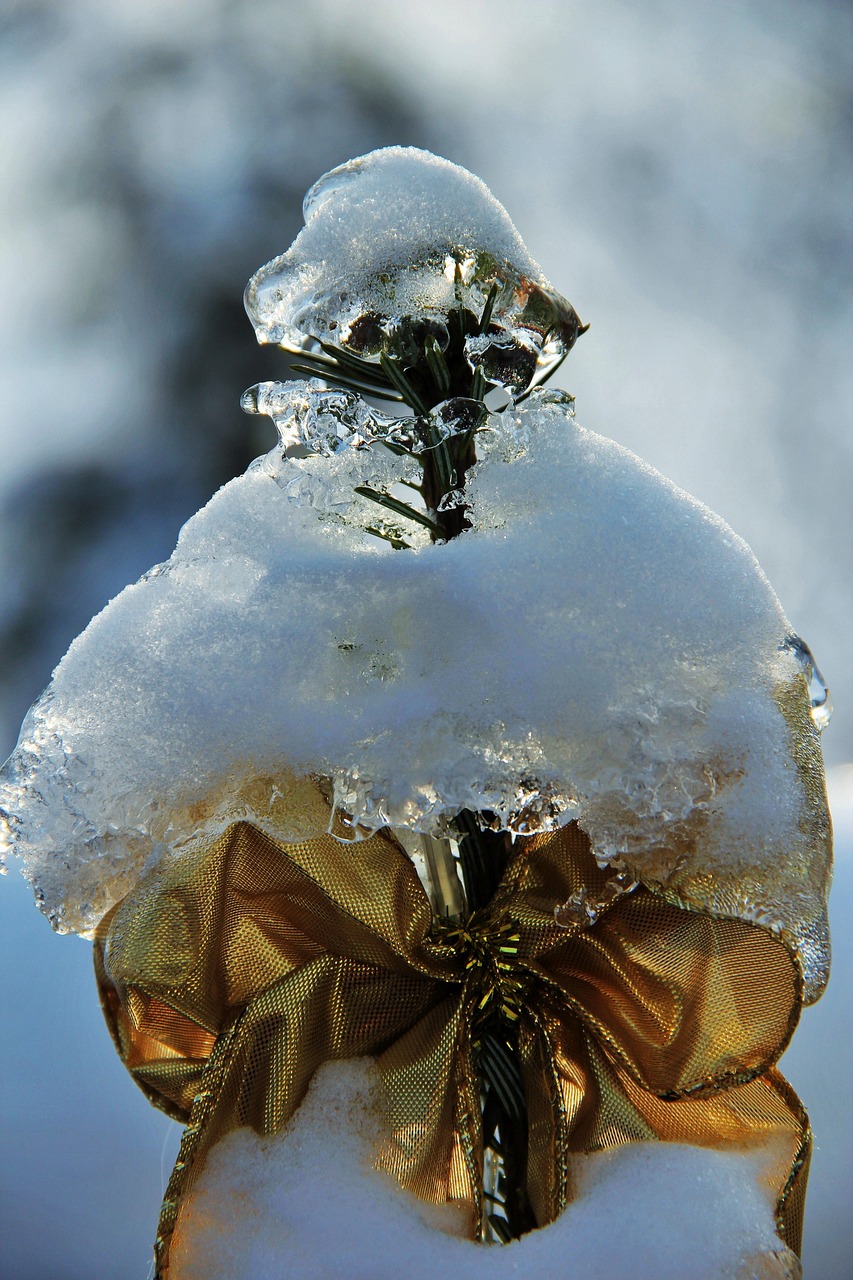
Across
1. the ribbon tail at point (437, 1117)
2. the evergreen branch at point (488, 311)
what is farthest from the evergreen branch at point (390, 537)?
the ribbon tail at point (437, 1117)

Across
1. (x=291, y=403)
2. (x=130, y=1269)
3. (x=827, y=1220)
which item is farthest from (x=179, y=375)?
(x=827, y=1220)

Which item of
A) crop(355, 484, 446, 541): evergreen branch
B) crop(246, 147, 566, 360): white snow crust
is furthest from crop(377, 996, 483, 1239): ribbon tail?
crop(246, 147, 566, 360): white snow crust

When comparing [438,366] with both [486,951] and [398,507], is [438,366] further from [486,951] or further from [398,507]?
[486,951]

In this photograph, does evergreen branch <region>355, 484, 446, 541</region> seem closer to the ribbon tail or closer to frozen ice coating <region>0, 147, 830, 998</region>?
→ frozen ice coating <region>0, 147, 830, 998</region>

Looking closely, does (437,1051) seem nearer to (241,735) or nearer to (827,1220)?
(241,735)

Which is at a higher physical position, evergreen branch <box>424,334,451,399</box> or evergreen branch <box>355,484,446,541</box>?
evergreen branch <box>424,334,451,399</box>

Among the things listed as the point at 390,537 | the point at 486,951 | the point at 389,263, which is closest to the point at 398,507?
the point at 390,537
